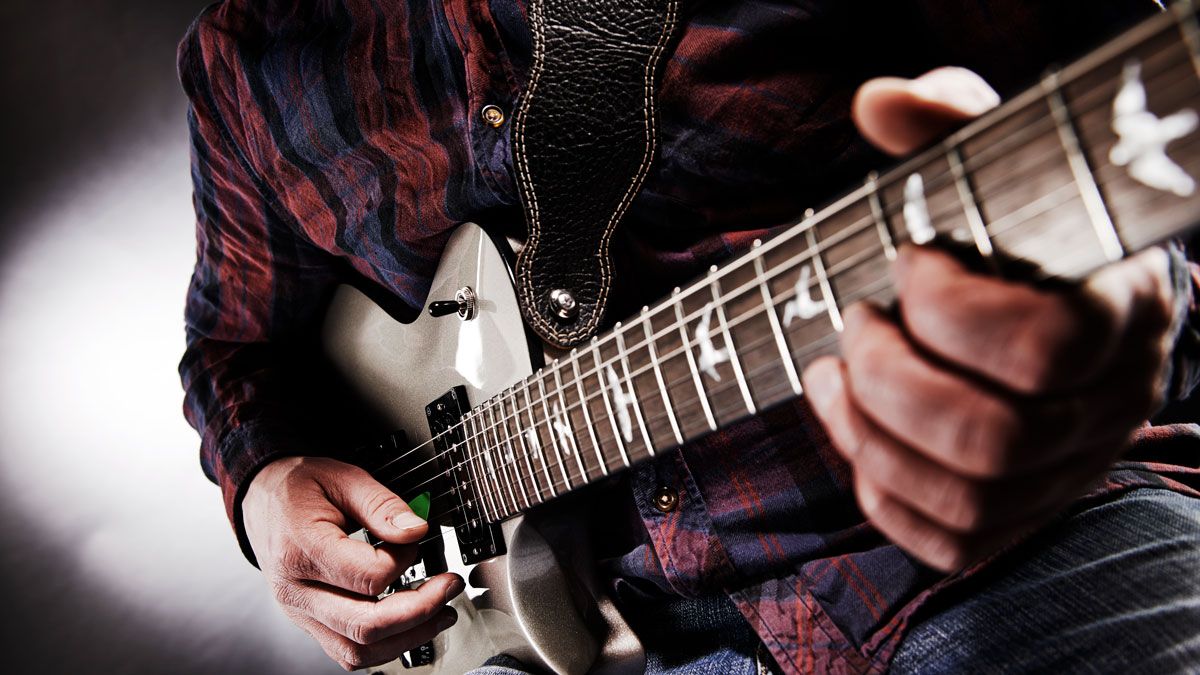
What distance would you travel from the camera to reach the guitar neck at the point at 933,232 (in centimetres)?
25

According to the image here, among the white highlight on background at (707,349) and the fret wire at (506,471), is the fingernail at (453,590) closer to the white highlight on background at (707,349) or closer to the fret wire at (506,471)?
the fret wire at (506,471)

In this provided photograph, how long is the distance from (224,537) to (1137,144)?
1.88 metres

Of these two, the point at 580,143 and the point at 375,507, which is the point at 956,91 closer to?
the point at 580,143

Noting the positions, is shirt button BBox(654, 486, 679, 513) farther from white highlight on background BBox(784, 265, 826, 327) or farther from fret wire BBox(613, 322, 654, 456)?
white highlight on background BBox(784, 265, 826, 327)

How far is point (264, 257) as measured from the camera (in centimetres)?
100

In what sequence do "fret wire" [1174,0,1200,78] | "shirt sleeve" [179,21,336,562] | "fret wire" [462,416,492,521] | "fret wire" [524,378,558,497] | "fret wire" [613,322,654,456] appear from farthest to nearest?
"shirt sleeve" [179,21,336,562], "fret wire" [462,416,492,521], "fret wire" [524,378,558,497], "fret wire" [613,322,654,456], "fret wire" [1174,0,1200,78]

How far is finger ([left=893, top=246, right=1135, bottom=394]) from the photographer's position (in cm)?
25

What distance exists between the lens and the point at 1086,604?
1.55 ft

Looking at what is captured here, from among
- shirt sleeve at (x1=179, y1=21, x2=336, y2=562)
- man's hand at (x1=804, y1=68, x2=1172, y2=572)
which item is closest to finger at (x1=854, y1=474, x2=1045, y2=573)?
man's hand at (x1=804, y1=68, x2=1172, y2=572)

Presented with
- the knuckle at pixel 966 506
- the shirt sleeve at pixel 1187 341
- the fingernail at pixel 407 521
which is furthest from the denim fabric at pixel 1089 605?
the fingernail at pixel 407 521

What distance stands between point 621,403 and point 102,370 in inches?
63.9

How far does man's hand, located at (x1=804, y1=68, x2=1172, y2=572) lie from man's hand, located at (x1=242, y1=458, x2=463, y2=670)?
1.80 ft

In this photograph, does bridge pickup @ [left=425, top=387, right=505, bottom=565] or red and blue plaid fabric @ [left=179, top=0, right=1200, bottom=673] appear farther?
bridge pickup @ [left=425, top=387, right=505, bottom=565]

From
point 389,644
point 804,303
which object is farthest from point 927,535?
point 389,644
